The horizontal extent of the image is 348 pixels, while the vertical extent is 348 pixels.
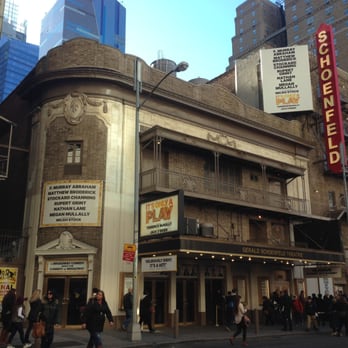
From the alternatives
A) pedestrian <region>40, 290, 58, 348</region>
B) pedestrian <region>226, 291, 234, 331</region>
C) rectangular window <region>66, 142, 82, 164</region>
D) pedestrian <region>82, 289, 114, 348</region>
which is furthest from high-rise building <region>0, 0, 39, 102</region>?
pedestrian <region>82, 289, 114, 348</region>

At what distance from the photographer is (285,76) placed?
32.4 meters

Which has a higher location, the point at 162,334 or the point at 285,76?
the point at 285,76

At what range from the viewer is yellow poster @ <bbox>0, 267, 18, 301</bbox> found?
62.1 feet

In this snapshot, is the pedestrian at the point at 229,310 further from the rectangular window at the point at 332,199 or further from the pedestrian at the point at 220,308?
the rectangular window at the point at 332,199

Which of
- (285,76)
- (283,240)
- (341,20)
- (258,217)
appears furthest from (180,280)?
(341,20)

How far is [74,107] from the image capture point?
21.0 metres

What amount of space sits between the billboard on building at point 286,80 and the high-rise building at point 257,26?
96.6m

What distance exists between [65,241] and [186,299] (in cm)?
699

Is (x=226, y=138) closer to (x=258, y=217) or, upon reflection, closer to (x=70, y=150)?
(x=258, y=217)

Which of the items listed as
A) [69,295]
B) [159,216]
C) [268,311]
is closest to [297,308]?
[268,311]

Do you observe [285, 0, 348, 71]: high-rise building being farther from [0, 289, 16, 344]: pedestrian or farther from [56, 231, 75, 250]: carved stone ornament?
[0, 289, 16, 344]: pedestrian

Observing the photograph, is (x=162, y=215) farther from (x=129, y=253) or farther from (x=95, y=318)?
(x=95, y=318)

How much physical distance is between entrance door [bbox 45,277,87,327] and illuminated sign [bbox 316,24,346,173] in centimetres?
1889

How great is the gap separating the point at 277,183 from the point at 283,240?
380 cm
